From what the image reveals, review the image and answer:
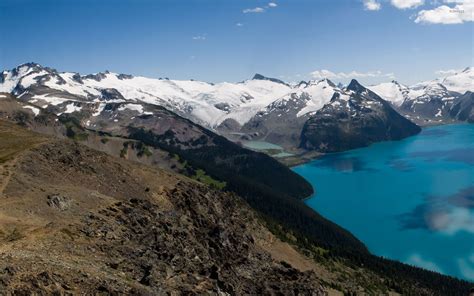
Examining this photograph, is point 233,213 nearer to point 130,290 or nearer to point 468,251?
point 130,290

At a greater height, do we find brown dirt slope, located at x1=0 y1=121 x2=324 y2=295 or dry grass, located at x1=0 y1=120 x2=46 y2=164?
dry grass, located at x1=0 y1=120 x2=46 y2=164

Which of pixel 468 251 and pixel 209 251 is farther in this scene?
pixel 468 251

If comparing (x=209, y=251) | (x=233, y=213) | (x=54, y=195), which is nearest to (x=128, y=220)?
(x=54, y=195)

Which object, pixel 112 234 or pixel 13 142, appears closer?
pixel 112 234

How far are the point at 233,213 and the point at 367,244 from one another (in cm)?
9690

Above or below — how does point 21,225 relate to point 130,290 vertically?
above

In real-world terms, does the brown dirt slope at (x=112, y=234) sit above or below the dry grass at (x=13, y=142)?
below

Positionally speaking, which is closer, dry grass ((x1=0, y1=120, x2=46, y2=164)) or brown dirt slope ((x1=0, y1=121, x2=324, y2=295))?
brown dirt slope ((x1=0, y1=121, x2=324, y2=295))

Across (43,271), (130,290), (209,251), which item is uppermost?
(43,271)

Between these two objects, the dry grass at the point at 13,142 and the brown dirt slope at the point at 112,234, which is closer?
the brown dirt slope at the point at 112,234

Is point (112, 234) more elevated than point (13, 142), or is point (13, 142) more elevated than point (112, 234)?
point (13, 142)

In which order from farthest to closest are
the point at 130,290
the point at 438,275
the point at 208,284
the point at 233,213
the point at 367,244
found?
1. the point at 367,244
2. the point at 438,275
3. the point at 233,213
4. the point at 208,284
5. the point at 130,290

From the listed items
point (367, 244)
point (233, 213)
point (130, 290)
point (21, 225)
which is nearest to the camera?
point (130, 290)

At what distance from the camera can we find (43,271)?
40.2 meters
